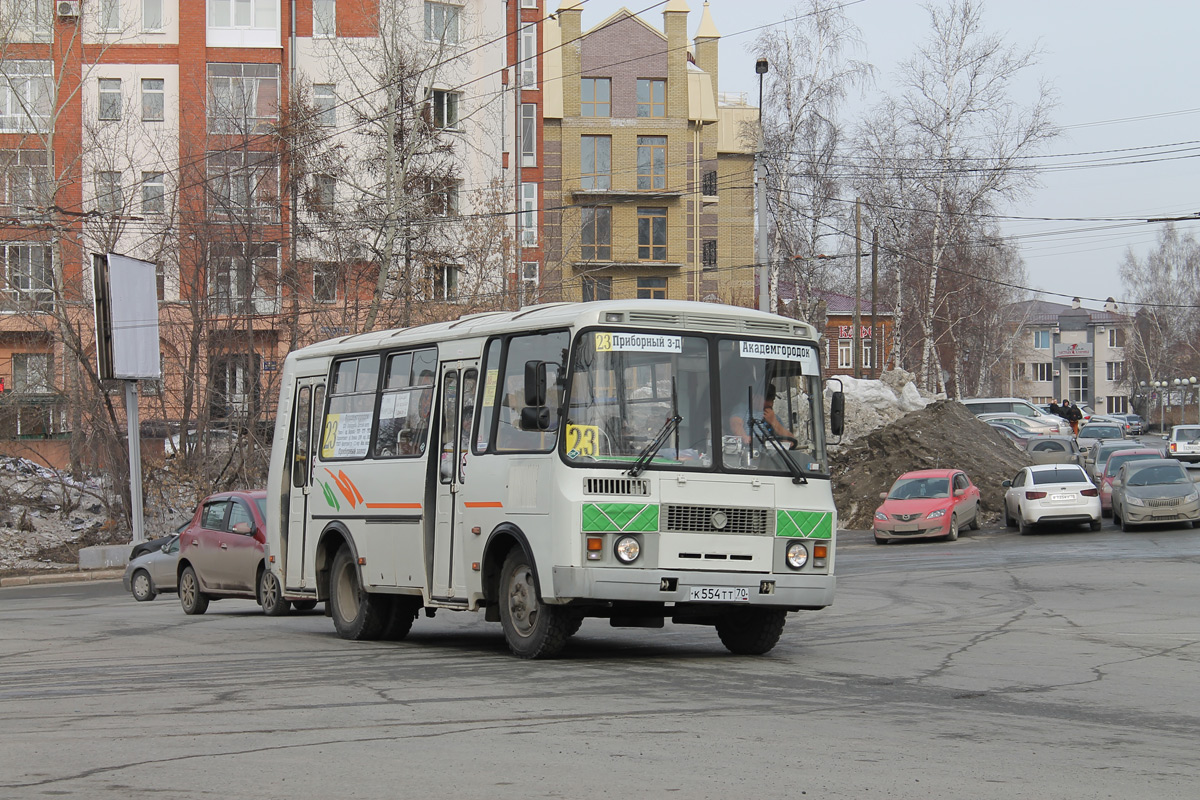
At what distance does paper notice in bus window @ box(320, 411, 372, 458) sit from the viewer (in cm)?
1452

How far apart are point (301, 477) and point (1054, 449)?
112ft

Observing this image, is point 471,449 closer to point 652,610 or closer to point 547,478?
point 547,478

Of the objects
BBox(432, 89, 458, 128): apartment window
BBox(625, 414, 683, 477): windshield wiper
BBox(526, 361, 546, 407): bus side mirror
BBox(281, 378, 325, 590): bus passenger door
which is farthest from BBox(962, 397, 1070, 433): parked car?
BBox(526, 361, 546, 407): bus side mirror

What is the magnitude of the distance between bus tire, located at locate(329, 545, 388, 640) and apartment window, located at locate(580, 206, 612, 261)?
55050 millimetres

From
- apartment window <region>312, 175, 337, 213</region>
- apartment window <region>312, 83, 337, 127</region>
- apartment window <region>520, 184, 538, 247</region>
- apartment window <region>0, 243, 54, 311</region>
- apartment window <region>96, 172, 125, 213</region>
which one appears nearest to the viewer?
apartment window <region>0, 243, 54, 311</region>

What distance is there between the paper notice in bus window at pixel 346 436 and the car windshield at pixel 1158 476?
22.2m

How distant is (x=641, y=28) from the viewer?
6944 cm

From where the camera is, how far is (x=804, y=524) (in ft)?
38.8

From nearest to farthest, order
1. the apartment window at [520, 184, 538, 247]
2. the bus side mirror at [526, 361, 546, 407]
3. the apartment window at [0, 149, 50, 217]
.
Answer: the bus side mirror at [526, 361, 546, 407], the apartment window at [0, 149, 50, 217], the apartment window at [520, 184, 538, 247]

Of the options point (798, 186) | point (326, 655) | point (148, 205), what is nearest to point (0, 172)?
point (148, 205)

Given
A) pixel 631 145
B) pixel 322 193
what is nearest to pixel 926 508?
pixel 322 193

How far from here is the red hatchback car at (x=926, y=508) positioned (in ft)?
107

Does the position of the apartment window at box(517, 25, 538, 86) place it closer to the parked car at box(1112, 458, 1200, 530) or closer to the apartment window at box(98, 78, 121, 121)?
the apartment window at box(98, 78, 121, 121)

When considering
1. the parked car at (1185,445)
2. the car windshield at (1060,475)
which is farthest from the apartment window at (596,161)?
the car windshield at (1060,475)
